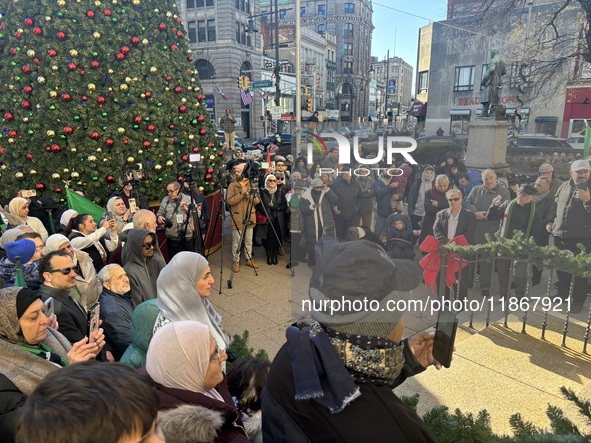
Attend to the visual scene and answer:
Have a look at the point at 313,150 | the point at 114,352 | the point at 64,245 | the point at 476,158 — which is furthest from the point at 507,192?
the point at 64,245

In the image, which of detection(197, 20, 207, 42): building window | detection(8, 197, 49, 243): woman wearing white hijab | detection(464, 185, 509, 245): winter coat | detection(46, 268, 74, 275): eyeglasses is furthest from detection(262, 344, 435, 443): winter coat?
detection(197, 20, 207, 42): building window

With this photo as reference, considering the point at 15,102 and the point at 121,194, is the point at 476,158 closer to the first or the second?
the point at 121,194

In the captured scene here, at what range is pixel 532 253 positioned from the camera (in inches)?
130

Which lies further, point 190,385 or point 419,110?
point 419,110

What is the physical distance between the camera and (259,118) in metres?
45.2

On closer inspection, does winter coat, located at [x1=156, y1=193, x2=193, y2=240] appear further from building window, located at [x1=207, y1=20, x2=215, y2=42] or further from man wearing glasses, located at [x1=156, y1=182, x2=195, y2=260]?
building window, located at [x1=207, y1=20, x2=215, y2=42]

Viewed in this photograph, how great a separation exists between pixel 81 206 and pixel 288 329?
18.3ft

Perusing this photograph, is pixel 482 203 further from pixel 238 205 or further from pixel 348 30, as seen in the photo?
pixel 238 205

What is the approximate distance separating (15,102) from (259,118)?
131 feet

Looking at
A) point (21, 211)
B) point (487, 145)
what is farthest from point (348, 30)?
point (21, 211)

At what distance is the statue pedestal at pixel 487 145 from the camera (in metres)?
2.64

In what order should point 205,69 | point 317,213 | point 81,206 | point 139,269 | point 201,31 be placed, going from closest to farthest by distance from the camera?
point 317,213 → point 139,269 → point 81,206 → point 201,31 → point 205,69

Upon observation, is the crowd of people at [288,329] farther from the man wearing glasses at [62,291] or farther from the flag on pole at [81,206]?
the flag on pole at [81,206]

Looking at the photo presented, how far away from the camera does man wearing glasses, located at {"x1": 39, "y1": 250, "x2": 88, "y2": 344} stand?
9.70 ft
